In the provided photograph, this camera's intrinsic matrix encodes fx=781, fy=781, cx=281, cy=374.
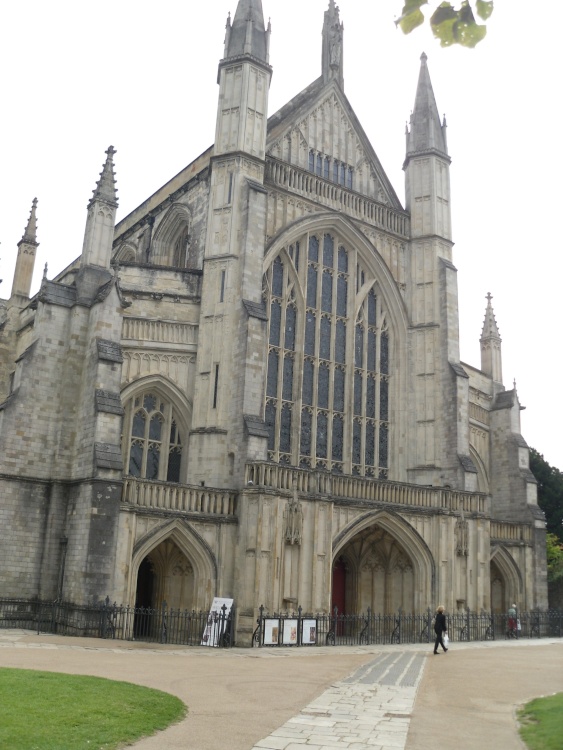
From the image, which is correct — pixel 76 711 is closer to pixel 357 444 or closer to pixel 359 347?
pixel 357 444

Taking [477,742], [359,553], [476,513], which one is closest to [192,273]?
[359,553]

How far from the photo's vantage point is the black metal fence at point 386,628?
21719mm

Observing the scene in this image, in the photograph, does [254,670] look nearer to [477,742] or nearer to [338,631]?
[477,742]

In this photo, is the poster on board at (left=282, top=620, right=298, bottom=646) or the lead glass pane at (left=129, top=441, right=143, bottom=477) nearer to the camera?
the poster on board at (left=282, top=620, right=298, bottom=646)

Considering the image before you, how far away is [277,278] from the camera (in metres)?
29.3

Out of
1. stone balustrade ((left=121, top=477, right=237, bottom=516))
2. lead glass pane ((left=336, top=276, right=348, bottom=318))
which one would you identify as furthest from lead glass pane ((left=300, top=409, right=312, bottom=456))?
stone balustrade ((left=121, top=477, right=237, bottom=516))

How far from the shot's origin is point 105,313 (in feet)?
78.8

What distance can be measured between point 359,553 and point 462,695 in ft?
50.2

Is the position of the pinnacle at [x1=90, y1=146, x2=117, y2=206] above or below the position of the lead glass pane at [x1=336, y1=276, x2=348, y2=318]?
above

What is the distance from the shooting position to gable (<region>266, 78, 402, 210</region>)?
102 feet

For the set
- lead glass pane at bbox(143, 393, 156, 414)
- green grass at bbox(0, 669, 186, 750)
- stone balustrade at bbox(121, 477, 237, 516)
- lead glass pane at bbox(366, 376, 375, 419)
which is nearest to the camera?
A: green grass at bbox(0, 669, 186, 750)

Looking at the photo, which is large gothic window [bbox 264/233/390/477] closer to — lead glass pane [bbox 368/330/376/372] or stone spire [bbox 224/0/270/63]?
lead glass pane [bbox 368/330/376/372]

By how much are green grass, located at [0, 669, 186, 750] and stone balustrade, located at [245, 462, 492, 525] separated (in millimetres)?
12049

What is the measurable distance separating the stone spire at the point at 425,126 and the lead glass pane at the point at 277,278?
9.52m
